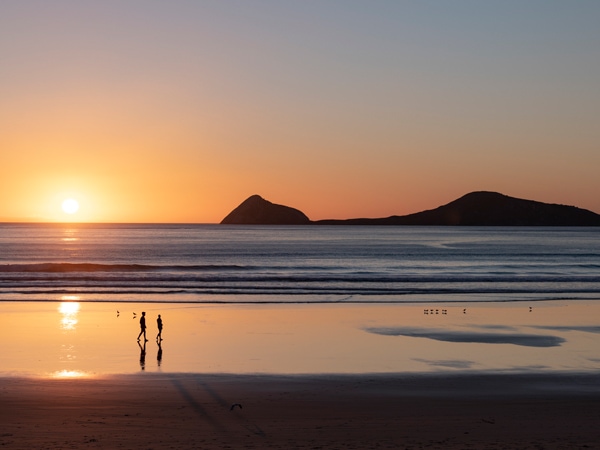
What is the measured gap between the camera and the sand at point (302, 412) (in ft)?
45.3

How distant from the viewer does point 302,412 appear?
52.6 ft

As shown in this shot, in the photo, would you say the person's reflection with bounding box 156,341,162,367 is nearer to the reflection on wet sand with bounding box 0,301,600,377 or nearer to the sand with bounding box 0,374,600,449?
the reflection on wet sand with bounding box 0,301,600,377

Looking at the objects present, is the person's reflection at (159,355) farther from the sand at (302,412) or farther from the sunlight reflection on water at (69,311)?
the sunlight reflection on water at (69,311)

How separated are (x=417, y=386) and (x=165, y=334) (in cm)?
1157

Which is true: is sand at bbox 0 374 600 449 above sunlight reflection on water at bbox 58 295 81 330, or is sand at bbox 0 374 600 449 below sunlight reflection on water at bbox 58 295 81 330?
below

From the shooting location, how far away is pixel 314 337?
86.6 feet

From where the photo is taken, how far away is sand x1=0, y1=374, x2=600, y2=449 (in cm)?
1380

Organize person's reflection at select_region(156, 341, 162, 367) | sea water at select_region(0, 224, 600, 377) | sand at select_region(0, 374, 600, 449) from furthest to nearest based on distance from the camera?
person's reflection at select_region(156, 341, 162, 367)
sea water at select_region(0, 224, 600, 377)
sand at select_region(0, 374, 600, 449)

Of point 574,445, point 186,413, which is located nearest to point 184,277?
point 186,413

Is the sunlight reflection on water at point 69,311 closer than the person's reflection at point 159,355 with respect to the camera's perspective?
No

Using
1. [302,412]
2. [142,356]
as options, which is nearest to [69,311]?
[142,356]

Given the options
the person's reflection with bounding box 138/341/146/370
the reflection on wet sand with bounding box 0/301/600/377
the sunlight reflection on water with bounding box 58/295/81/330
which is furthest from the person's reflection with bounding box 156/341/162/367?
the sunlight reflection on water with bounding box 58/295/81/330

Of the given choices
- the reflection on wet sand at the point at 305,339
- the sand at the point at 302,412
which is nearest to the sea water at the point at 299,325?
the reflection on wet sand at the point at 305,339

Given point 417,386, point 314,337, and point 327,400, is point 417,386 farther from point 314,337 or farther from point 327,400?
point 314,337
